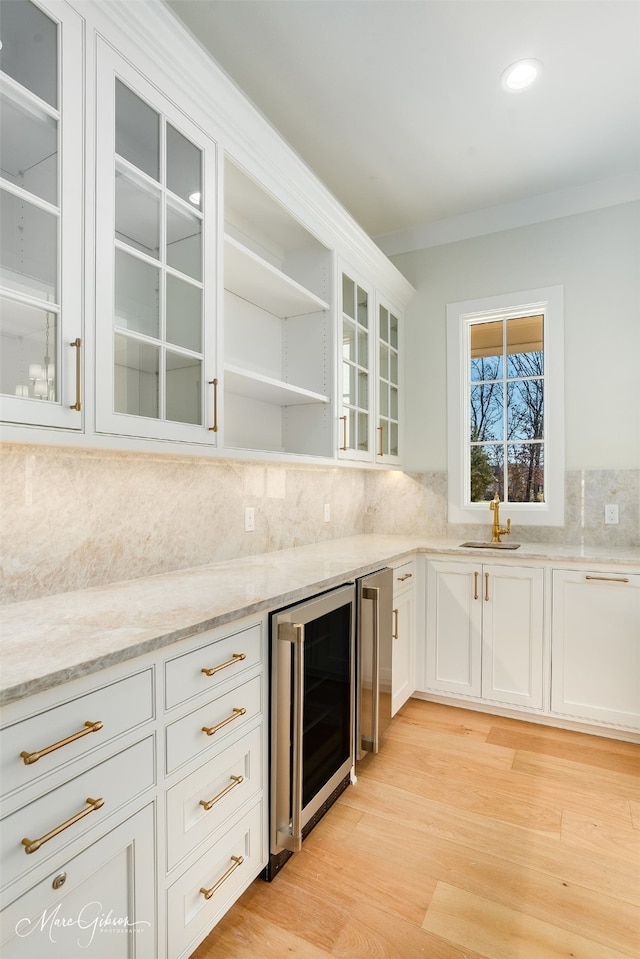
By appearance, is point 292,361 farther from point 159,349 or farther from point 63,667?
point 63,667

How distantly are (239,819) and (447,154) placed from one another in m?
3.06

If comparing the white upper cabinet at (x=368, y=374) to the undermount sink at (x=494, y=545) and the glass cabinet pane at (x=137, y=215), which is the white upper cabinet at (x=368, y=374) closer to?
the undermount sink at (x=494, y=545)

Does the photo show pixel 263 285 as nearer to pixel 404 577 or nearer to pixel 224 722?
pixel 404 577

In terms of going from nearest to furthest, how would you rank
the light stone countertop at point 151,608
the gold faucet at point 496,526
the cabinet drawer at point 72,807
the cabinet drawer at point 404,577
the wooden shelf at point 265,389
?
the cabinet drawer at point 72,807 < the light stone countertop at point 151,608 < the wooden shelf at point 265,389 < the cabinet drawer at point 404,577 < the gold faucet at point 496,526

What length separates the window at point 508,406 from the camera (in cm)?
311

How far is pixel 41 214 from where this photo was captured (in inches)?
48.6

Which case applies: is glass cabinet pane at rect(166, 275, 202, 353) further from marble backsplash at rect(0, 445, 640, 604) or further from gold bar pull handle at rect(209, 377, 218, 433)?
marble backsplash at rect(0, 445, 640, 604)

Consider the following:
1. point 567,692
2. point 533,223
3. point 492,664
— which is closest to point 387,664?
point 492,664

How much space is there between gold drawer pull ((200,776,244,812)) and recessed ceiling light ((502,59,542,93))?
2.80 metres

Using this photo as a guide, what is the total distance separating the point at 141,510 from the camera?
1874mm

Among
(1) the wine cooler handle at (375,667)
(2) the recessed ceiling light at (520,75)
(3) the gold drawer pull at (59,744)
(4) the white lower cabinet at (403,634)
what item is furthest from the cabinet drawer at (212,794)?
(2) the recessed ceiling light at (520,75)

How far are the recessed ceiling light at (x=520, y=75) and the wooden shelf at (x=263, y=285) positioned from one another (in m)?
1.19

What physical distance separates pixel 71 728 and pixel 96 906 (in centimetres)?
37

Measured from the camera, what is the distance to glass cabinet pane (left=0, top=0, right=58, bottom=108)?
3.82 ft
